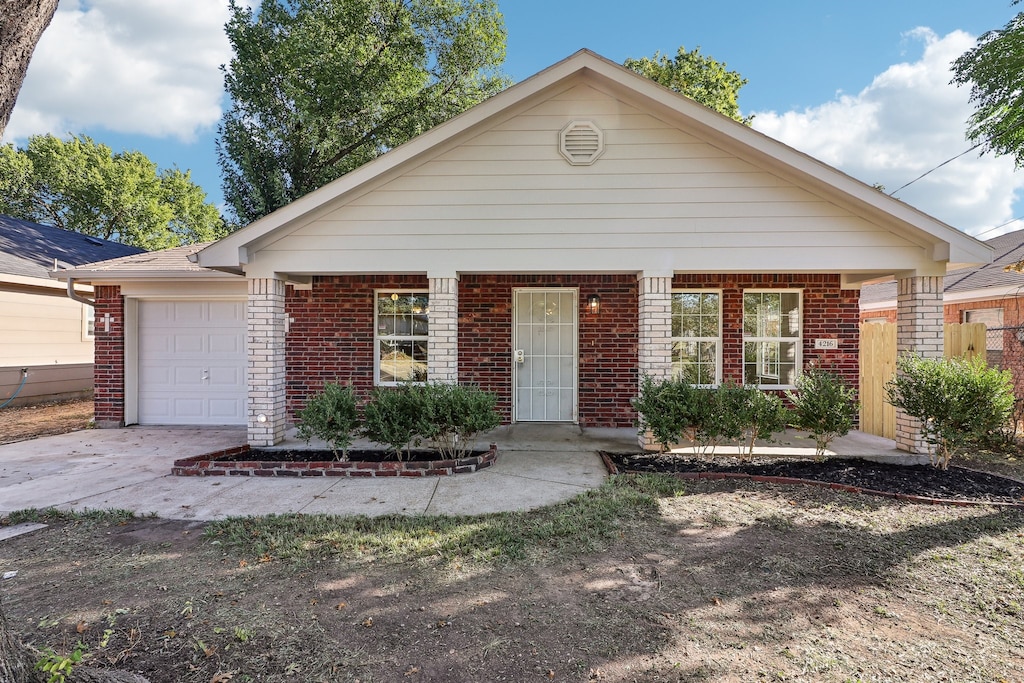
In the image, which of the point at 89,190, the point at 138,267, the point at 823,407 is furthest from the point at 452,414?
the point at 89,190

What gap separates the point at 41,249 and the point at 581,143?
14549 millimetres

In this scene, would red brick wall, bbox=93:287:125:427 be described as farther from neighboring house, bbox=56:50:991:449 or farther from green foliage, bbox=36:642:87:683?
green foliage, bbox=36:642:87:683

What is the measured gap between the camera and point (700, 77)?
17.6 meters

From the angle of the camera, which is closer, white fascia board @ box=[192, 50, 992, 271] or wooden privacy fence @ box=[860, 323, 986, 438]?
white fascia board @ box=[192, 50, 992, 271]

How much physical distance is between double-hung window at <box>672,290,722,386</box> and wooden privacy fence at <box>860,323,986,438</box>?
2115 mm

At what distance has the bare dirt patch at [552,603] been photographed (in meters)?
2.43

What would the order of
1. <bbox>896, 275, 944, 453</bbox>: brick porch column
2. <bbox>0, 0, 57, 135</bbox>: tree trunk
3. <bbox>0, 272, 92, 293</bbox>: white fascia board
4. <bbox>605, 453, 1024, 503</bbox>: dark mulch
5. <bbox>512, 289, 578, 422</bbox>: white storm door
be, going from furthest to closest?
<bbox>0, 272, 92, 293</bbox>: white fascia board
<bbox>512, 289, 578, 422</bbox>: white storm door
<bbox>896, 275, 944, 453</bbox>: brick porch column
<bbox>605, 453, 1024, 503</bbox>: dark mulch
<bbox>0, 0, 57, 135</bbox>: tree trunk

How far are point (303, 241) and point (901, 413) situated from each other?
8.27 meters

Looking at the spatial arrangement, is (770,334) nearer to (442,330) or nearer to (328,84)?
(442,330)

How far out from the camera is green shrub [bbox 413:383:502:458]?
5801 mm

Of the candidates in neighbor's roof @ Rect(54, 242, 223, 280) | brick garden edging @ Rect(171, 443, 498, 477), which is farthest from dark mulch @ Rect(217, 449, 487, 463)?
neighbor's roof @ Rect(54, 242, 223, 280)

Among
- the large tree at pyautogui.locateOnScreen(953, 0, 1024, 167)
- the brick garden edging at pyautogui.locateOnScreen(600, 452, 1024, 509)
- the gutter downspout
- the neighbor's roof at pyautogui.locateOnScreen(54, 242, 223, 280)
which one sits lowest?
the brick garden edging at pyautogui.locateOnScreen(600, 452, 1024, 509)

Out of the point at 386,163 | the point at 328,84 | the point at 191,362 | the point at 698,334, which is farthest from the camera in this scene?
the point at 328,84

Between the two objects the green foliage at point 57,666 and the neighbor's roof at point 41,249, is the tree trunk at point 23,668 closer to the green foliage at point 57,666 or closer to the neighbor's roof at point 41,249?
the green foliage at point 57,666
